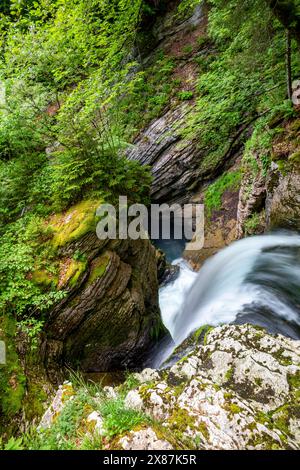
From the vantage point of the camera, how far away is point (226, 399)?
273cm

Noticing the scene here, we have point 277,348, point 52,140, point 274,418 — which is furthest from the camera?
point 52,140

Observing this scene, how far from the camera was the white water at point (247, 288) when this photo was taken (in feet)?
16.6

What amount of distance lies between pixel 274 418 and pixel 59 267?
4549 mm

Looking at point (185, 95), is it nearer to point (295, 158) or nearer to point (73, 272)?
point (295, 158)

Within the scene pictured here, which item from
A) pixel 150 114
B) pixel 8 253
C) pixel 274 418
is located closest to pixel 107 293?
pixel 8 253

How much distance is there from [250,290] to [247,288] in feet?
0.45

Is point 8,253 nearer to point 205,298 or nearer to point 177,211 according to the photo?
point 205,298

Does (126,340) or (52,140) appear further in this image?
(52,140)

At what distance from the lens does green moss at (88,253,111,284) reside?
19.5 feet

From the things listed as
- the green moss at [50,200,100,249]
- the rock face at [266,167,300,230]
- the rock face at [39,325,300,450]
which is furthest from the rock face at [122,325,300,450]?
the rock face at [266,167,300,230]

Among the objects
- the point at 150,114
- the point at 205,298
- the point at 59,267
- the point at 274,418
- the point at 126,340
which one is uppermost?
the point at 150,114

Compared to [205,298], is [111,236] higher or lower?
higher

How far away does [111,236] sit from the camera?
6.42 meters

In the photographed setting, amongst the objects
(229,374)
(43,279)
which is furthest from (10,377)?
(229,374)
